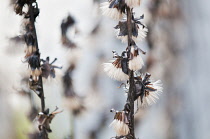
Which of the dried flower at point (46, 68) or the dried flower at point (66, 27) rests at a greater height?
the dried flower at point (66, 27)

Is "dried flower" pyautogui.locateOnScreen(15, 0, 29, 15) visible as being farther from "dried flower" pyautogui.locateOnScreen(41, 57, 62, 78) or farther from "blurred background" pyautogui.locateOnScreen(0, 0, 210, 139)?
"blurred background" pyautogui.locateOnScreen(0, 0, 210, 139)

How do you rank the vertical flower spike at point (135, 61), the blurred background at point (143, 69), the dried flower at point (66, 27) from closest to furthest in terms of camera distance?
the vertical flower spike at point (135, 61) → the dried flower at point (66, 27) → the blurred background at point (143, 69)

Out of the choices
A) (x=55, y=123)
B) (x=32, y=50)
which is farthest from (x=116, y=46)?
(x=32, y=50)

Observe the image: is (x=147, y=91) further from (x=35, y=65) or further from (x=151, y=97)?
(x=35, y=65)

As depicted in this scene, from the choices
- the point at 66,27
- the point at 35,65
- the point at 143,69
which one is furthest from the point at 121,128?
the point at 143,69

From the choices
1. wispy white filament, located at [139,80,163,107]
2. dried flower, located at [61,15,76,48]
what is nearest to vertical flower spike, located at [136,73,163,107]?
wispy white filament, located at [139,80,163,107]

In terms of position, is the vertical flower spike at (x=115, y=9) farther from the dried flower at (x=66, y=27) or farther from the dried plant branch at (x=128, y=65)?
the dried flower at (x=66, y=27)

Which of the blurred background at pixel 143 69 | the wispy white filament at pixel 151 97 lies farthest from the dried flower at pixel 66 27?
the wispy white filament at pixel 151 97
